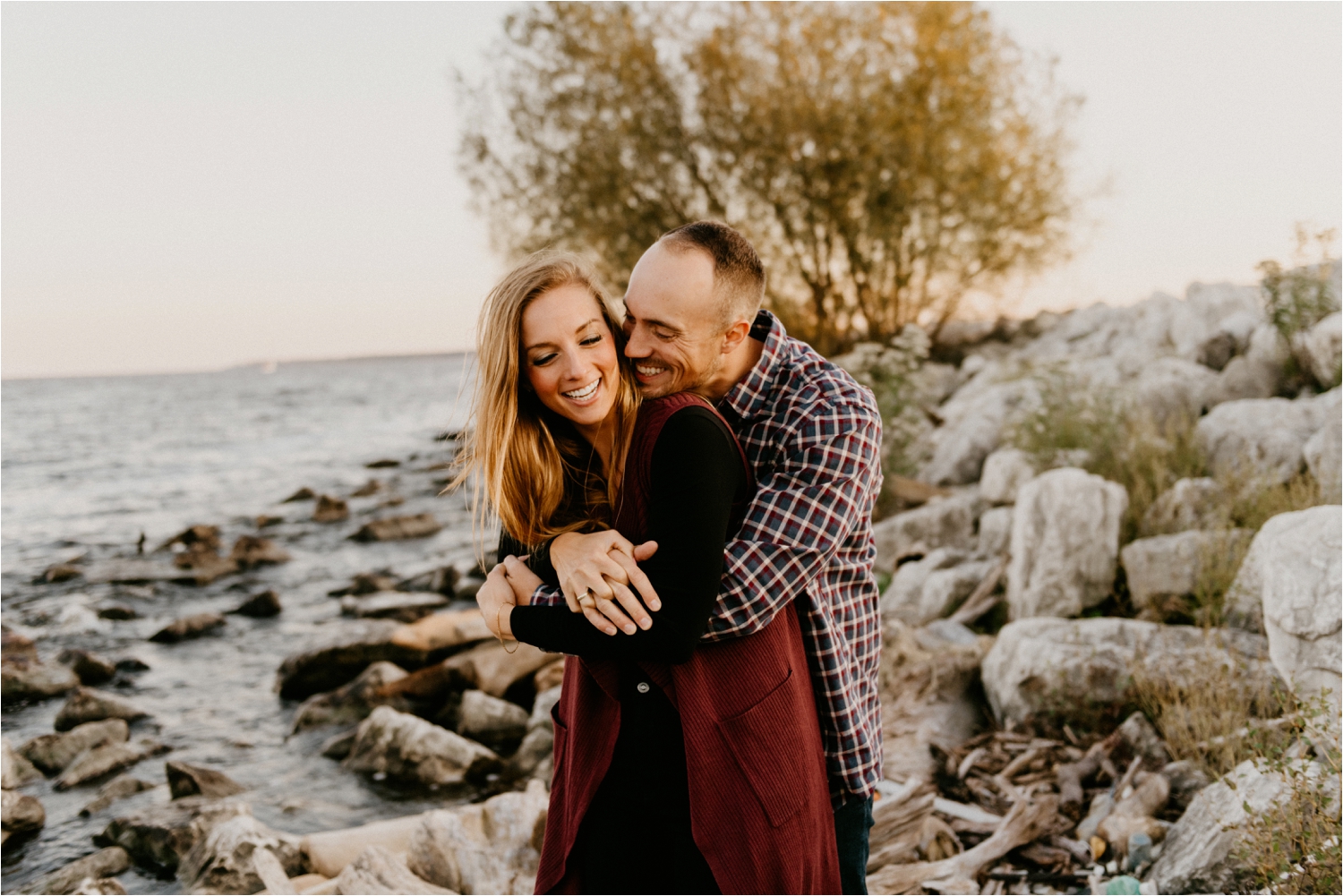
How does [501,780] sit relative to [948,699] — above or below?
below

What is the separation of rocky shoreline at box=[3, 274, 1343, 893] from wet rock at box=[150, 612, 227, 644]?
4 cm

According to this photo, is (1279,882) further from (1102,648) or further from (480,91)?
(480,91)

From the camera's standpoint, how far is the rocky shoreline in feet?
13.9

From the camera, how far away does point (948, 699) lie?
228 inches

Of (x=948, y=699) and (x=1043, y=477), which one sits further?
(x=1043, y=477)

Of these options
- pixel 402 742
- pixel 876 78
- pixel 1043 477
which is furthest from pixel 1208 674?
pixel 876 78

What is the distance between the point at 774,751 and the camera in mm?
2148

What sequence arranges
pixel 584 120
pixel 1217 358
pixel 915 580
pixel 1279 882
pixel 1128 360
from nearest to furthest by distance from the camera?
pixel 1279 882 → pixel 915 580 → pixel 1217 358 → pixel 1128 360 → pixel 584 120

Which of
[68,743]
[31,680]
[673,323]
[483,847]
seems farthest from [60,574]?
[673,323]

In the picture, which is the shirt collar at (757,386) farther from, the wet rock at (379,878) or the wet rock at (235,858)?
the wet rock at (235,858)

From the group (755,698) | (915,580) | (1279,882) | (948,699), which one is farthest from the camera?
(915,580)

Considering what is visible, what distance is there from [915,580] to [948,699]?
7.16ft

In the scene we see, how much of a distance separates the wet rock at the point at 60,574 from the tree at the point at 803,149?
9318mm

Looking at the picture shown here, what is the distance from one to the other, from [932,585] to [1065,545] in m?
1.31
